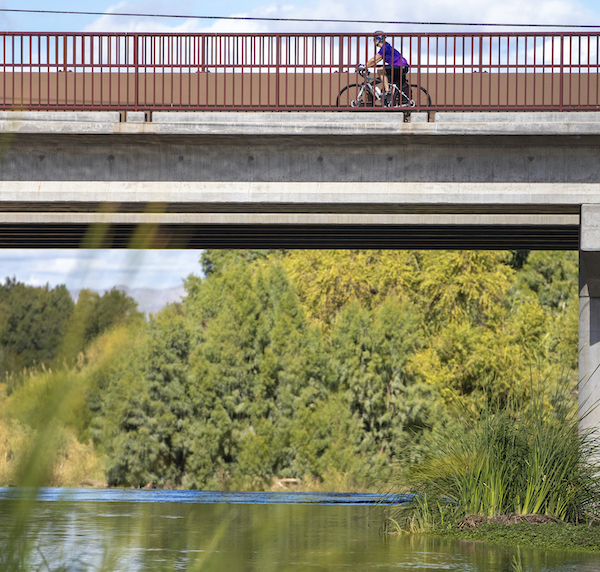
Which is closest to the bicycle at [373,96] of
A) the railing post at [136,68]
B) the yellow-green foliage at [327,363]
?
the railing post at [136,68]

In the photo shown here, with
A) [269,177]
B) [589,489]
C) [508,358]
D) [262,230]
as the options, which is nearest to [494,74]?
[269,177]

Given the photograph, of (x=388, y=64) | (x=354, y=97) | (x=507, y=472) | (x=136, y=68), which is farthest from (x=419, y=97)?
(x=507, y=472)

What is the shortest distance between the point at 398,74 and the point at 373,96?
1.90 ft

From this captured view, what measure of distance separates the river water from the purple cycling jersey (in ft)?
21.5

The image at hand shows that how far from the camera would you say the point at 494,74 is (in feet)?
46.7

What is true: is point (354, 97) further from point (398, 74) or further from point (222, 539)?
point (222, 539)

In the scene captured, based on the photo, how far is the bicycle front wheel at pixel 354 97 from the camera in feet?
45.7

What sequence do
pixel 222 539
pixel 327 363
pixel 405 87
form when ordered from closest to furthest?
pixel 222 539 < pixel 405 87 < pixel 327 363

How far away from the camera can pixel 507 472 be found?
36.6ft

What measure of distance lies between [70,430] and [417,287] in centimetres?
3439

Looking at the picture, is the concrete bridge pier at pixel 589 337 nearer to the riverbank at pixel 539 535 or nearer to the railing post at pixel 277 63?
the riverbank at pixel 539 535

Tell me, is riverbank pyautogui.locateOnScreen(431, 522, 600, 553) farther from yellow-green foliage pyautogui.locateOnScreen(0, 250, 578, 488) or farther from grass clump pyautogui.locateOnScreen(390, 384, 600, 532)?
yellow-green foliage pyautogui.locateOnScreen(0, 250, 578, 488)

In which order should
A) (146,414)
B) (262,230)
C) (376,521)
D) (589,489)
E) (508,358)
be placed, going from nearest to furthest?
1. (589,489)
2. (376,521)
3. (262,230)
4. (508,358)
5. (146,414)

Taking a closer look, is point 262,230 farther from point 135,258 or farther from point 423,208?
point 135,258
